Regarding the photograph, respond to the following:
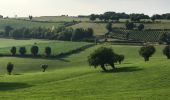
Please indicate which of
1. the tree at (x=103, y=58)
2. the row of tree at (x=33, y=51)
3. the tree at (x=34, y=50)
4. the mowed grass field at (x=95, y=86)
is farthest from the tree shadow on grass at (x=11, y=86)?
the row of tree at (x=33, y=51)

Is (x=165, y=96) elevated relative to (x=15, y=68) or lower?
elevated

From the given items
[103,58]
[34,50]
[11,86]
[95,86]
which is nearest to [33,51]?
[34,50]

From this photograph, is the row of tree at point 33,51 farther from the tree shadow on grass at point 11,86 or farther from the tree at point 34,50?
the tree shadow on grass at point 11,86

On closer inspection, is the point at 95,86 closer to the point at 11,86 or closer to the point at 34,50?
the point at 11,86

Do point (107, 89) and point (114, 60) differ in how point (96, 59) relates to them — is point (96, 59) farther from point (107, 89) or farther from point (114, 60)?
point (107, 89)

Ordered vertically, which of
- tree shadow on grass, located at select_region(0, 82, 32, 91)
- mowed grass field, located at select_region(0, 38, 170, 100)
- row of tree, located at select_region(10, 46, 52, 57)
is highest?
mowed grass field, located at select_region(0, 38, 170, 100)

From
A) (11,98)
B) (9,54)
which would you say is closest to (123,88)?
(11,98)

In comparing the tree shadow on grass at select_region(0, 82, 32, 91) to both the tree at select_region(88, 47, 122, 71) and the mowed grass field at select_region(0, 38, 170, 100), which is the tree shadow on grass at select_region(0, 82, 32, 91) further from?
the tree at select_region(88, 47, 122, 71)

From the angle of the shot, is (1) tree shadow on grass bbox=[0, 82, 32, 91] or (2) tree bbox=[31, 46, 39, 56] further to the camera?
(2) tree bbox=[31, 46, 39, 56]

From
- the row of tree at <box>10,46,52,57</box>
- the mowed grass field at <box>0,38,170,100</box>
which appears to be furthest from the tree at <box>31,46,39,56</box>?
the mowed grass field at <box>0,38,170,100</box>

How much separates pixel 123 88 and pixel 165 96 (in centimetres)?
1725

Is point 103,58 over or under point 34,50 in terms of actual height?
over

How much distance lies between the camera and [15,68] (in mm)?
163625

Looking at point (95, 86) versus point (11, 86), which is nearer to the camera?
point (95, 86)
